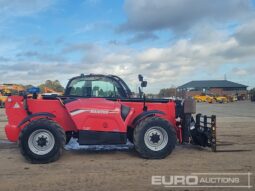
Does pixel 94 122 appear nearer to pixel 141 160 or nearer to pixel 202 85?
pixel 141 160

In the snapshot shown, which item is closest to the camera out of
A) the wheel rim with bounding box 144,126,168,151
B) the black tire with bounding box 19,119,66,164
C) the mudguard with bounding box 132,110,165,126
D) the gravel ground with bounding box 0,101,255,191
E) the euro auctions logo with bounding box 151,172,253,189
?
the euro auctions logo with bounding box 151,172,253,189

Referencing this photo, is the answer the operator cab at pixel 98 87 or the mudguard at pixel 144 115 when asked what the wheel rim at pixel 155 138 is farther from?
the operator cab at pixel 98 87

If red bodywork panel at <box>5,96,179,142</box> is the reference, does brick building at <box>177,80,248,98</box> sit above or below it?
above

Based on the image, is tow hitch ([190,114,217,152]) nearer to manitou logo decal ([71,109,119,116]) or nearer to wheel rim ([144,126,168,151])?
wheel rim ([144,126,168,151])

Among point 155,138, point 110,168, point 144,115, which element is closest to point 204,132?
point 155,138

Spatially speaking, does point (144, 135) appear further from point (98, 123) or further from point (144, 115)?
point (98, 123)

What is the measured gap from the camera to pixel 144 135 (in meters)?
8.95

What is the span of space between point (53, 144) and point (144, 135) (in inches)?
81.9

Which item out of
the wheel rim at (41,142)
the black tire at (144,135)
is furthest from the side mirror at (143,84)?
the wheel rim at (41,142)

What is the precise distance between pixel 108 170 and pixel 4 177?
200 cm

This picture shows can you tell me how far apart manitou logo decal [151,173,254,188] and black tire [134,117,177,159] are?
67.3 inches

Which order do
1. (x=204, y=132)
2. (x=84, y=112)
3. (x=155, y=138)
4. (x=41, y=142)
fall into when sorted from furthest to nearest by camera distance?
(x=204, y=132), (x=155, y=138), (x=84, y=112), (x=41, y=142)

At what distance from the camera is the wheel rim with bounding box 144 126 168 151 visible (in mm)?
8984

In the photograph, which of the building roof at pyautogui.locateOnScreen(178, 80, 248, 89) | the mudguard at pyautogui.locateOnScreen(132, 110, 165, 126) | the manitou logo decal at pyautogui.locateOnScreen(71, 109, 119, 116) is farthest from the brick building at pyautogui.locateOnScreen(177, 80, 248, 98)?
the manitou logo decal at pyautogui.locateOnScreen(71, 109, 119, 116)
